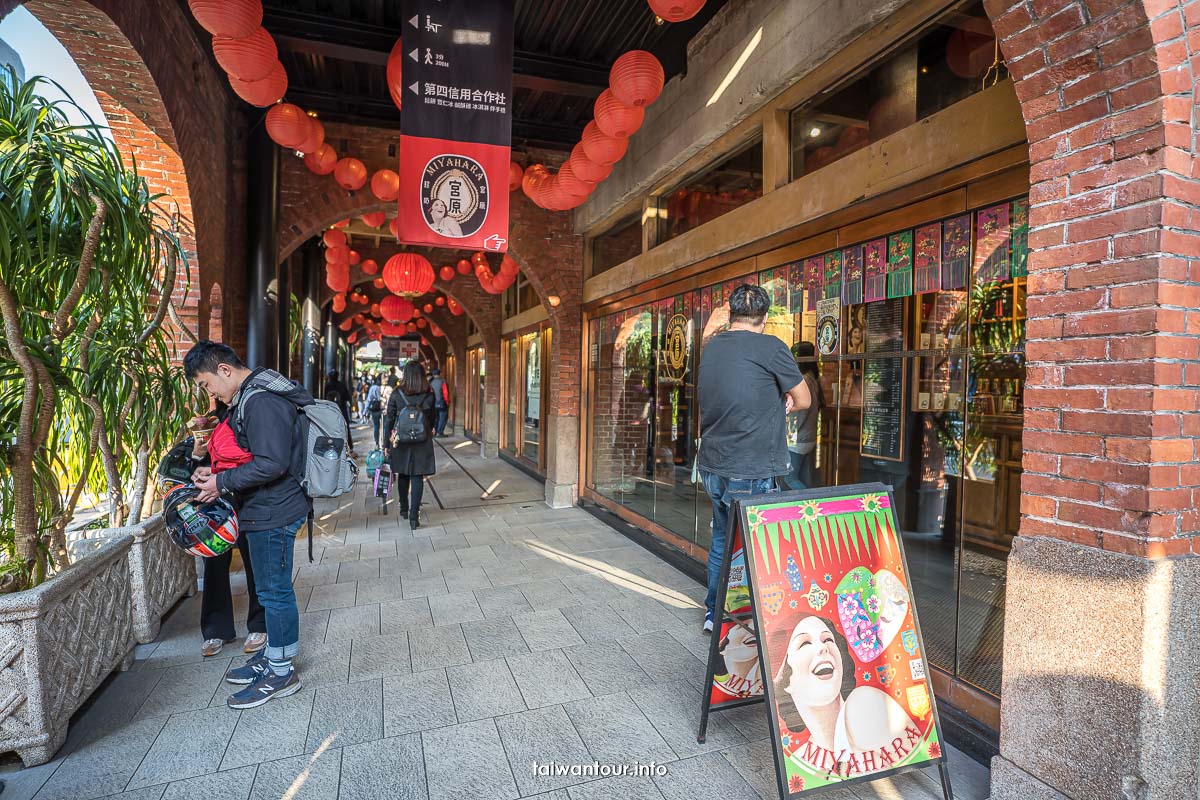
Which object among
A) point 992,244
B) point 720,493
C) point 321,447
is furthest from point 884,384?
point 321,447

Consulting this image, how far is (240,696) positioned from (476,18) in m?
4.13

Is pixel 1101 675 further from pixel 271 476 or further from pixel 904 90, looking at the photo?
pixel 271 476

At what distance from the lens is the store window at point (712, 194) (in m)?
4.11

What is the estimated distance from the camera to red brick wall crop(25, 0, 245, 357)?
331 centimetres

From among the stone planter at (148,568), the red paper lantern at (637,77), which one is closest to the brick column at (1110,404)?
the red paper lantern at (637,77)

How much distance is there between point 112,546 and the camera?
9.11 feet

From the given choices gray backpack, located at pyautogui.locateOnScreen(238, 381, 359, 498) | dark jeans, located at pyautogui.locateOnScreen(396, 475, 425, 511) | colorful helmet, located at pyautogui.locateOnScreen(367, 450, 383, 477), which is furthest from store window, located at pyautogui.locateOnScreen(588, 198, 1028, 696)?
colorful helmet, located at pyautogui.locateOnScreen(367, 450, 383, 477)

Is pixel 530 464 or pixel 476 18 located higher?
pixel 476 18

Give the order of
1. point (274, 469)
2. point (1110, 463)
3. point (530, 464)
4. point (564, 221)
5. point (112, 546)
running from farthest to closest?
1. point (530, 464)
2. point (564, 221)
3. point (112, 546)
4. point (274, 469)
5. point (1110, 463)

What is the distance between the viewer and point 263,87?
3.49 meters

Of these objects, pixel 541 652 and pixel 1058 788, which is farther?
pixel 541 652

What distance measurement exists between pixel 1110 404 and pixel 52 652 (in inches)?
148

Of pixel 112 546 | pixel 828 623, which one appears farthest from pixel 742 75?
pixel 112 546

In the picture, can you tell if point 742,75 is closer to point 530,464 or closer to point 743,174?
point 743,174
